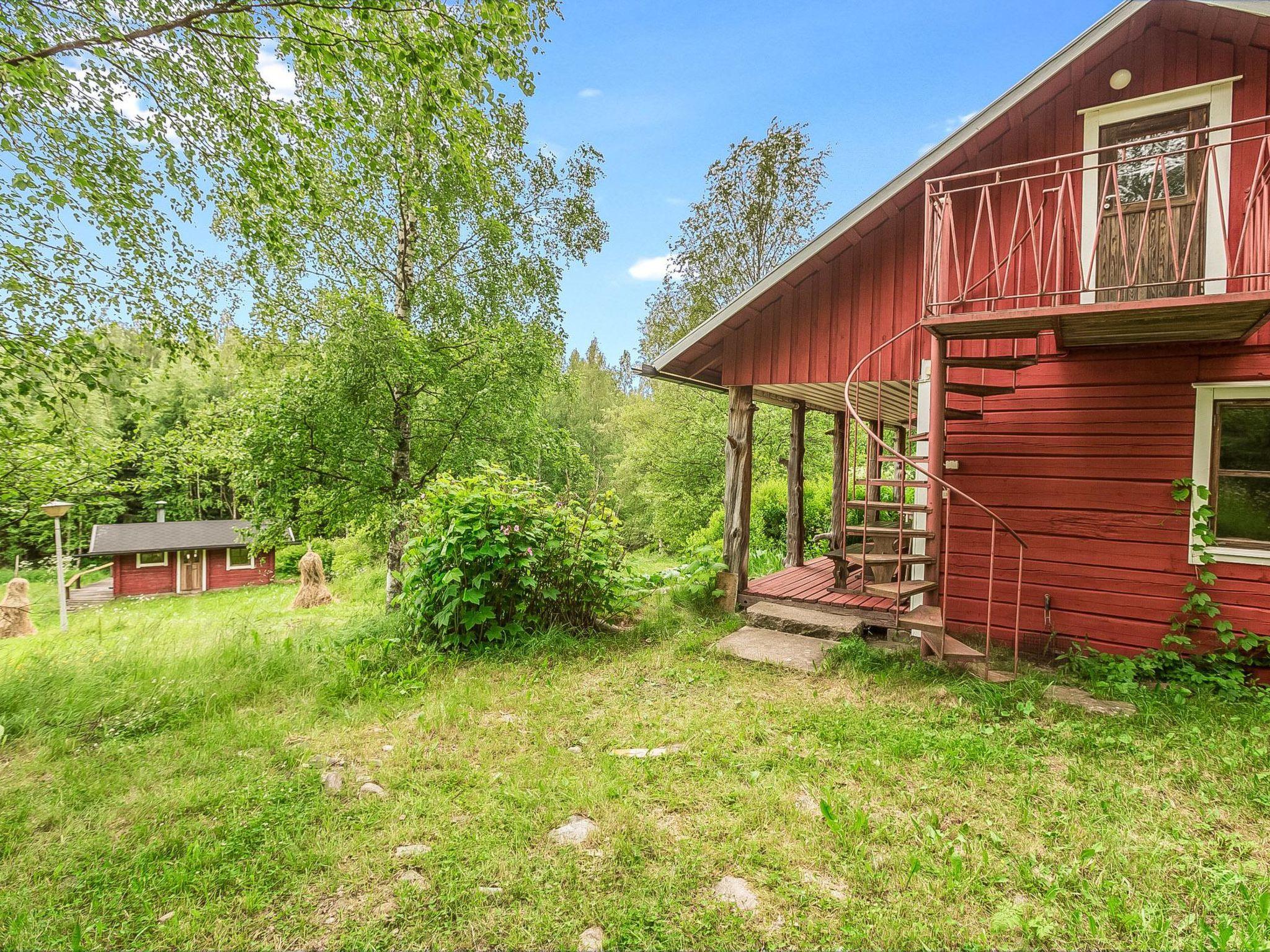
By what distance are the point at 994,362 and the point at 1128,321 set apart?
91cm

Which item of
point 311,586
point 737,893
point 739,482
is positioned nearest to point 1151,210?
point 739,482

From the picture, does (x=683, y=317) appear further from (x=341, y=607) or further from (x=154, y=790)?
(x=154, y=790)

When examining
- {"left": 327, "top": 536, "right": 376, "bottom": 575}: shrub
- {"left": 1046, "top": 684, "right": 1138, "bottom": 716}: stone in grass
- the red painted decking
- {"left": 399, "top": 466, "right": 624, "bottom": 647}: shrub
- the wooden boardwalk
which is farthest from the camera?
the wooden boardwalk

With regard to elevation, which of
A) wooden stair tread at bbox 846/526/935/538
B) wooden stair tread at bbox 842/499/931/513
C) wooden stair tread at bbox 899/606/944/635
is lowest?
wooden stair tread at bbox 899/606/944/635

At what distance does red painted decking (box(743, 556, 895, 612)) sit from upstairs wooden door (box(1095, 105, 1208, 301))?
3.71 meters

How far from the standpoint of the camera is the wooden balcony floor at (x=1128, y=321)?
385cm

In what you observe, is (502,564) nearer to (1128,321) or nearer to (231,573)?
Result: (1128,321)

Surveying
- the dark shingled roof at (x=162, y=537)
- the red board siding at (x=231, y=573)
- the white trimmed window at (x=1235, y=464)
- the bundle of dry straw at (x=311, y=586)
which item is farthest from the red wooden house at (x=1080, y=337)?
the red board siding at (x=231, y=573)

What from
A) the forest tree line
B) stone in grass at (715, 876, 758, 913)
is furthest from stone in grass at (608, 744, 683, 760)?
the forest tree line

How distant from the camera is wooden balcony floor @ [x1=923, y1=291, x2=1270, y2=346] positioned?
385 centimetres

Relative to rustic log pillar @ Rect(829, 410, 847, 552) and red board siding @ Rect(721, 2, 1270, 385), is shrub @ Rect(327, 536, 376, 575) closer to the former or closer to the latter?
rustic log pillar @ Rect(829, 410, 847, 552)

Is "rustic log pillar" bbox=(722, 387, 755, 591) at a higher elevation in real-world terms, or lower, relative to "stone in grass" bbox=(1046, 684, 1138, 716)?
higher

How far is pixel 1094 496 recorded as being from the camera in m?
5.28

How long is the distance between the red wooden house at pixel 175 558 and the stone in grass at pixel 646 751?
76.0 ft
